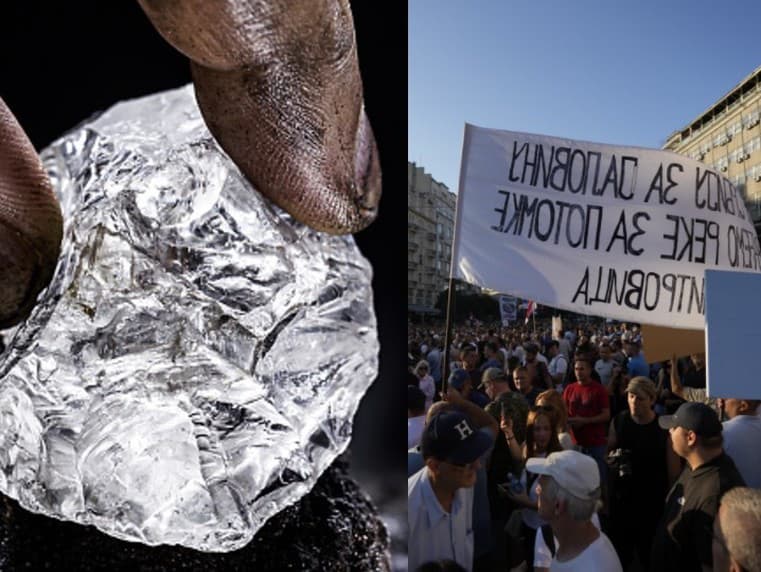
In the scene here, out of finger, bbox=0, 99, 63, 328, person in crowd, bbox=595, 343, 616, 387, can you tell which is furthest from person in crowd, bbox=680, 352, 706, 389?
finger, bbox=0, 99, 63, 328

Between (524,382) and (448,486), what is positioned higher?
(524,382)

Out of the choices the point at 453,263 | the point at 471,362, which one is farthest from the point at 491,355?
the point at 453,263

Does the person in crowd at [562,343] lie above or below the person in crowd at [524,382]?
above

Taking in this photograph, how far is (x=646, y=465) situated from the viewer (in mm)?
2248

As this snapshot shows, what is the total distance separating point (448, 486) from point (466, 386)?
0.88 ft

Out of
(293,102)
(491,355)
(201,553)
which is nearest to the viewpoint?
(293,102)

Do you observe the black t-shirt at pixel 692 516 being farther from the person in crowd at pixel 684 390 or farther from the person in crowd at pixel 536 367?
the person in crowd at pixel 536 367

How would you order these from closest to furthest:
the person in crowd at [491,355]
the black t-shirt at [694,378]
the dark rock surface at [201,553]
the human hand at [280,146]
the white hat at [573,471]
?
the human hand at [280,146] < the dark rock surface at [201,553] < the white hat at [573,471] < the person in crowd at [491,355] < the black t-shirt at [694,378]

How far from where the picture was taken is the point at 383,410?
2018mm

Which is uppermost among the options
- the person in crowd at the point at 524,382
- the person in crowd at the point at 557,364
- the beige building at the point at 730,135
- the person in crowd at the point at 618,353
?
the beige building at the point at 730,135

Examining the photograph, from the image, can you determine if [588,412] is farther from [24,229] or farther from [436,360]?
[24,229]

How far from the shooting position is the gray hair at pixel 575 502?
200cm

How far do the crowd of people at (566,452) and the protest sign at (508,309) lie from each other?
26mm

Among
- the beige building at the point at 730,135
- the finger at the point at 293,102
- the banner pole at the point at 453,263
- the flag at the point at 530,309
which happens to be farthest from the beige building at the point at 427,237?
the beige building at the point at 730,135
